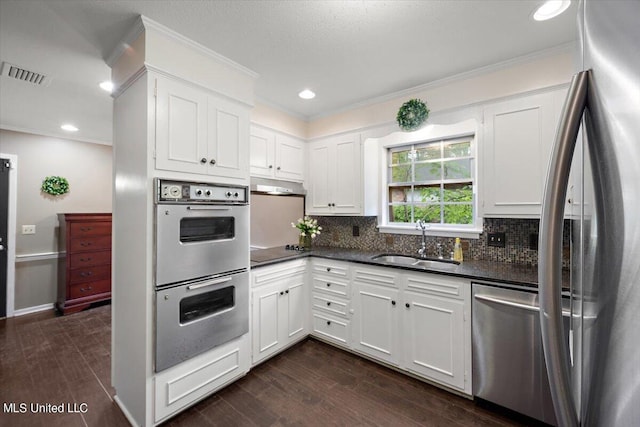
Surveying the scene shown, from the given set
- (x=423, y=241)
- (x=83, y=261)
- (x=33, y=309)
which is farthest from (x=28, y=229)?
(x=423, y=241)

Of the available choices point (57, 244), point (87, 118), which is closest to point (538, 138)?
point (87, 118)

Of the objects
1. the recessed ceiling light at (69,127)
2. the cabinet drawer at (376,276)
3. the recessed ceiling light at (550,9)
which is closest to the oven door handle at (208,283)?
the cabinet drawer at (376,276)

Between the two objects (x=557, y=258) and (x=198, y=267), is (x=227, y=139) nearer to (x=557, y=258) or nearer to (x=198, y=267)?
(x=198, y=267)

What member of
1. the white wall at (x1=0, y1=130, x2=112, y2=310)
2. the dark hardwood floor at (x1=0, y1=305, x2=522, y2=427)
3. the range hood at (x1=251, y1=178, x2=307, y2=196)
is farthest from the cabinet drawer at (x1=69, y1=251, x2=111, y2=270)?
the range hood at (x1=251, y1=178, x2=307, y2=196)

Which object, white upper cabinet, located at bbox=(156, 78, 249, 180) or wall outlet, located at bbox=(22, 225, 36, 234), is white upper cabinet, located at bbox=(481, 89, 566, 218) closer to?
white upper cabinet, located at bbox=(156, 78, 249, 180)

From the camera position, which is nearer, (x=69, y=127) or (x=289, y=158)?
(x=289, y=158)

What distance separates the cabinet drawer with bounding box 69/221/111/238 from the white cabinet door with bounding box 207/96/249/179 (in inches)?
122

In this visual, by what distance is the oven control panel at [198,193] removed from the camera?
177 cm

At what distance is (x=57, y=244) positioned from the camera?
13.2 ft

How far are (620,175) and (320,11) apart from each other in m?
1.80

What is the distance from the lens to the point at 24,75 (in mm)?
2348

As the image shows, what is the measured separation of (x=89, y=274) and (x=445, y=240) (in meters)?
4.68

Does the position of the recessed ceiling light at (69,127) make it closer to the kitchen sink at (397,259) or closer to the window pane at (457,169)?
the kitchen sink at (397,259)

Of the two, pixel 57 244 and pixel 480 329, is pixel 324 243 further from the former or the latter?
pixel 57 244
